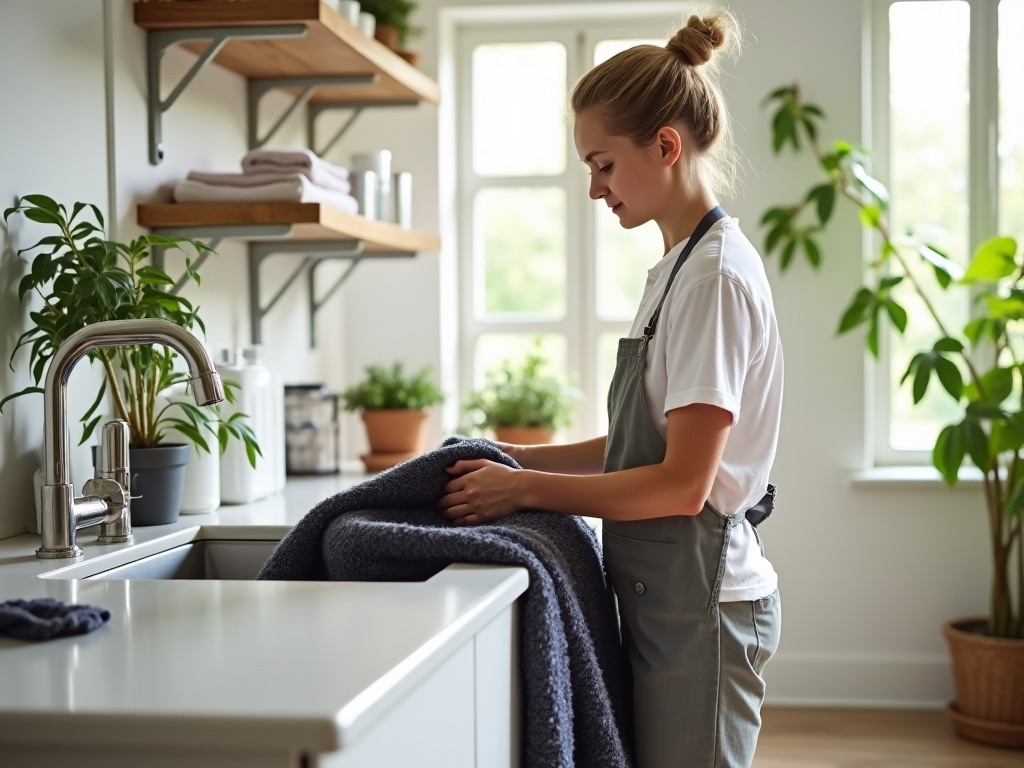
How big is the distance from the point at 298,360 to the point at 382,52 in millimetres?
835

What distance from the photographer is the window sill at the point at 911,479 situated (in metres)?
3.24

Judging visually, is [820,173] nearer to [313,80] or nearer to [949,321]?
[949,321]

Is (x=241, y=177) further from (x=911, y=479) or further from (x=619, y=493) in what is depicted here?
(x=911, y=479)

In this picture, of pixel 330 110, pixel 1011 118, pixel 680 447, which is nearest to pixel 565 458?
pixel 680 447

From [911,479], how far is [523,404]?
45.4 inches

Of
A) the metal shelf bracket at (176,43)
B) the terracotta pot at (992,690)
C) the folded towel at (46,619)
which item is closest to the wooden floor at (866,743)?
the terracotta pot at (992,690)

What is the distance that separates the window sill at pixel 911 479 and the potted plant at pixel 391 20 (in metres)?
1.73

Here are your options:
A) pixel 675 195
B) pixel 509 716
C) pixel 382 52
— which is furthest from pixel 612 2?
pixel 509 716

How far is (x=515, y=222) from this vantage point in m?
3.50

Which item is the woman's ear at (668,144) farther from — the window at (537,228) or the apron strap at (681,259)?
the window at (537,228)

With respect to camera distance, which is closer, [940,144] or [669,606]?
[669,606]

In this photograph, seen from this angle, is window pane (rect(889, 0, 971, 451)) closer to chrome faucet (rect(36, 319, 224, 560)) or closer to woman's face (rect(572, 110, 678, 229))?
woman's face (rect(572, 110, 678, 229))

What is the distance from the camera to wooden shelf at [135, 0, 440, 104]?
6.57ft

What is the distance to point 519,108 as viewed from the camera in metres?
3.46
